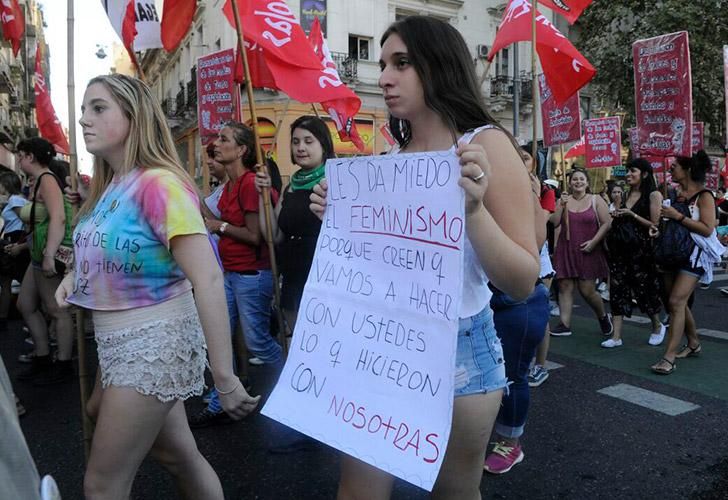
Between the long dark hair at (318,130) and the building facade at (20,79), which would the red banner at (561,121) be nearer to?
the long dark hair at (318,130)

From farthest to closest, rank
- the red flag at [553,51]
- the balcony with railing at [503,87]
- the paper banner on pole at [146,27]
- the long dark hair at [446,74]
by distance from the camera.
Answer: the balcony with railing at [503,87]
the red flag at [553,51]
the paper banner on pole at [146,27]
the long dark hair at [446,74]

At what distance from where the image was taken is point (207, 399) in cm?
401

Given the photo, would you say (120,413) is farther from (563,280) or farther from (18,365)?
(563,280)

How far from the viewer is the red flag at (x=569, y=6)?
5.25 metres

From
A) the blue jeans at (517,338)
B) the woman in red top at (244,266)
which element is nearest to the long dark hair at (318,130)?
the woman in red top at (244,266)

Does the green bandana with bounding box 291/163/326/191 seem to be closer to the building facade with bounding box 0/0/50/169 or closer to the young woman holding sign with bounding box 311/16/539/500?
the young woman holding sign with bounding box 311/16/539/500

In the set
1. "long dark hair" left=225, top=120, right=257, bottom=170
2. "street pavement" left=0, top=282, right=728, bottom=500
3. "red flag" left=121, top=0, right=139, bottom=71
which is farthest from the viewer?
"red flag" left=121, top=0, right=139, bottom=71

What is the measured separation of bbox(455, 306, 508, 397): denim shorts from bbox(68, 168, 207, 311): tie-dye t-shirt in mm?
872

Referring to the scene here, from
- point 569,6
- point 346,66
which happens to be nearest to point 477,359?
point 569,6

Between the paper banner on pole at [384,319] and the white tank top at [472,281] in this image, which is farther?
the white tank top at [472,281]

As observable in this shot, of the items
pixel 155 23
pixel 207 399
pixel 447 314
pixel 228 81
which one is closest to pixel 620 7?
pixel 228 81

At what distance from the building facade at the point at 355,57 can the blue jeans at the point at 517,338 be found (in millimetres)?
14891

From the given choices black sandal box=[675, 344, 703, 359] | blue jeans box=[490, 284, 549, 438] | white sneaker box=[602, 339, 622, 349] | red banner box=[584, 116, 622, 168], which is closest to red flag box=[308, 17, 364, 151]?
blue jeans box=[490, 284, 549, 438]

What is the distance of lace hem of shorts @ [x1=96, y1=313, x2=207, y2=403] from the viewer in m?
1.80
